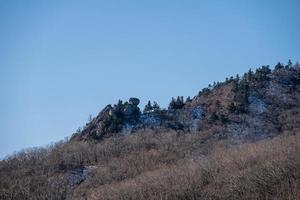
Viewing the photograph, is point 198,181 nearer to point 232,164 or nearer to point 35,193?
point 232,164

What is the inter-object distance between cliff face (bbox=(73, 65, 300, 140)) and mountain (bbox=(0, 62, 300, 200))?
0.13 meters

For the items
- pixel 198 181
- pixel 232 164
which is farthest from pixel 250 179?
pixel 232 164

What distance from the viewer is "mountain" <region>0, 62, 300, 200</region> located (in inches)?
1113

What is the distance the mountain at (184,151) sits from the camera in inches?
1113

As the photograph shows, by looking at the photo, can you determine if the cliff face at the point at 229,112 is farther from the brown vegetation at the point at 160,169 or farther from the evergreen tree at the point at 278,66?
the brown vegetation at the point at 160,169

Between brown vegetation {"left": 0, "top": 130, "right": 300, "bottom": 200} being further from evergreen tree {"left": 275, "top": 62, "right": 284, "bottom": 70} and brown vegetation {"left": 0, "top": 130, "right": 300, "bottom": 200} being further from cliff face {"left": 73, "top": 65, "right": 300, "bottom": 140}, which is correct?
evergreen tree {"left": 275, "top": 62, "right": 284, "bottom": 70}

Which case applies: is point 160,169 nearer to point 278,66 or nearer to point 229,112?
point 229,112

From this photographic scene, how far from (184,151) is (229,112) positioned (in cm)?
1105

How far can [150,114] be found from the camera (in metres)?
59.2

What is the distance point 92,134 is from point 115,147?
7.77 m

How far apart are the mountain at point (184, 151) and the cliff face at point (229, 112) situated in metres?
0.13

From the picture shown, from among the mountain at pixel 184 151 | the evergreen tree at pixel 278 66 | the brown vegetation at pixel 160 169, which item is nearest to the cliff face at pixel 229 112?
the mountain at pixel 184 151

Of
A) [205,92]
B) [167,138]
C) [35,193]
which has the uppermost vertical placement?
[205,92]

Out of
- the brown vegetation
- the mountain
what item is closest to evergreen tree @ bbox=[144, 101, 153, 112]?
the mountain
